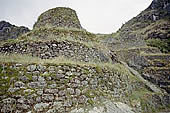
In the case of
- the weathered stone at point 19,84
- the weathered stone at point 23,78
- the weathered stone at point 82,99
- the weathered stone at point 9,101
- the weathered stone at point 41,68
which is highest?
the weathered stone at point 41,68

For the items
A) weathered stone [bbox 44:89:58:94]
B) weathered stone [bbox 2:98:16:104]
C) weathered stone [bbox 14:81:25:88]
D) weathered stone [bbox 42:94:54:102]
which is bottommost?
weathered stone [bbox 42:94:54:102]

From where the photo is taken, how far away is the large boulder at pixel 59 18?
11741 mm

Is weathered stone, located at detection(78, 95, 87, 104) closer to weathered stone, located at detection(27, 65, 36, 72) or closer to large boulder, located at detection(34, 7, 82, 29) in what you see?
weathered stone, located at detection(27, 65, 36, 72)

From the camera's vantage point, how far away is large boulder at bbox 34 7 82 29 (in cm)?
1174

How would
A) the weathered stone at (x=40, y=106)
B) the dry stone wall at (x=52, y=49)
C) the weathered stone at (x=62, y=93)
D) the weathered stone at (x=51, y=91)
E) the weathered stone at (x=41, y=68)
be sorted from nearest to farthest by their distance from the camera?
the weathered stone at (x=40, y=106) → the weathered stone at (x=51, y=91) → the weathered stone at (x=62, y=93) → the weathered stone at (x=41, y=68) → the dry stone wall at (x=52, y=49)

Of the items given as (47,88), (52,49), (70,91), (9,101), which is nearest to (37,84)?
(47,88)

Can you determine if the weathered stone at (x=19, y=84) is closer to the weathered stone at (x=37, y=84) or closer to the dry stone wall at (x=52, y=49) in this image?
the weathered stone at (x=37, y=84)

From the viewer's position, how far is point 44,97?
5.52 metres

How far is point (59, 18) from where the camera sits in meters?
12.0

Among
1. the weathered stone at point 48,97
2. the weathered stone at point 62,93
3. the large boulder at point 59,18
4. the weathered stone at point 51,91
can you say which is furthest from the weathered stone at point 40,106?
the large boulder at point 59,18

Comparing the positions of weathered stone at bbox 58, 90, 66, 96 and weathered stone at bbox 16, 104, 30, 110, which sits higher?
weathered stone at bbox 58, 90, 66, 96

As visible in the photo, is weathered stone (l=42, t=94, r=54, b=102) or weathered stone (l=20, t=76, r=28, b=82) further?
weathered stone (l=20, t=76, r=28, b=82)

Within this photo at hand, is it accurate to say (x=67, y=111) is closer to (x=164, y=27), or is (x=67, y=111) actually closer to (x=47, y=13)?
(x=47, y=13)

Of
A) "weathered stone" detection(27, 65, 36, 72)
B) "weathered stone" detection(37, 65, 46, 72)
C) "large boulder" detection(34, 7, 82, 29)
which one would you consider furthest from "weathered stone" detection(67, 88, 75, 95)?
"large boulder" detection(34, 7, 82, 29)
